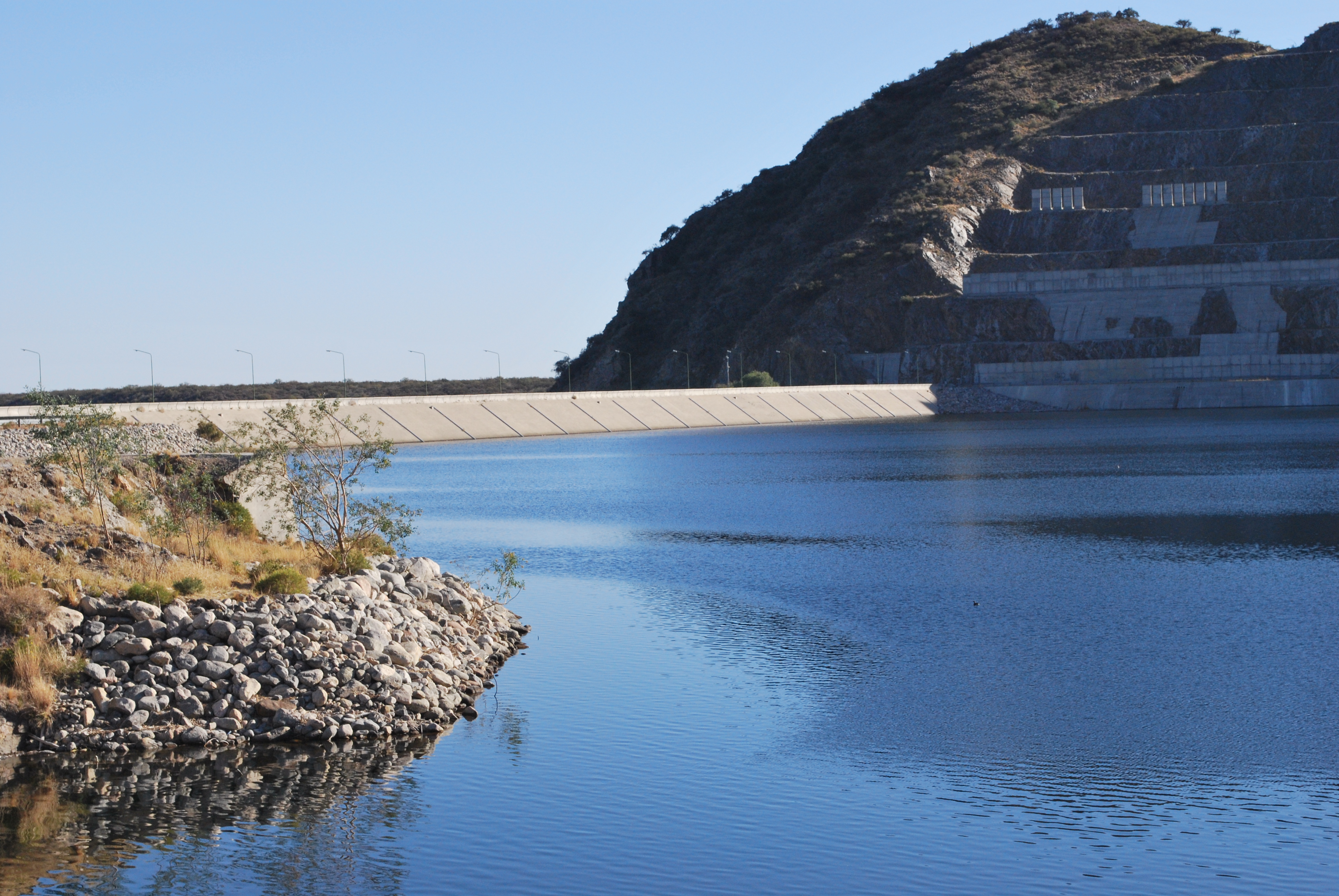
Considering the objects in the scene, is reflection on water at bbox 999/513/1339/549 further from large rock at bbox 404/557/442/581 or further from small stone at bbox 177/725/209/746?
small stone at bbox 177/725/209/746

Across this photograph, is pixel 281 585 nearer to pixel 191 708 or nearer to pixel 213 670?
pixel 213 670

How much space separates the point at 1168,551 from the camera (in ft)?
113

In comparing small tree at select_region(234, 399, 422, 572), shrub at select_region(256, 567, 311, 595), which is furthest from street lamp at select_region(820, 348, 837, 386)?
shrub at select_region(256, 567, 311, 595)

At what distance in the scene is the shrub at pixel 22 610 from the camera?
65.8 ft

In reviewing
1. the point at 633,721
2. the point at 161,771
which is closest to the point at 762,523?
the point at 633,721

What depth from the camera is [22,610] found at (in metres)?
20.2

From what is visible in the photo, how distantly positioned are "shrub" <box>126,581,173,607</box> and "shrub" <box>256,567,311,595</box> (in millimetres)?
2101

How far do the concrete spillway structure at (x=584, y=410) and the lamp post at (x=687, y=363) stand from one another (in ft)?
92.3

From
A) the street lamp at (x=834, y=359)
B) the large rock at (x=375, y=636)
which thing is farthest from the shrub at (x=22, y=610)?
the street lamp at (x=834, y=359)

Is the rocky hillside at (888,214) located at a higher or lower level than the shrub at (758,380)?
higher

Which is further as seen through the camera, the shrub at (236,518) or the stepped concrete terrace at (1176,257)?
the stepped concrete terrace at (1176,257)

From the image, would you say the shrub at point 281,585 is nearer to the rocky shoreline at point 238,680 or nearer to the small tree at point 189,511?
the rocky shoreline at point 238,680

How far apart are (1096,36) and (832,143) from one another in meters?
36.3

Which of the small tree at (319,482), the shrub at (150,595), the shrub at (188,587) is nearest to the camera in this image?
the shrub at (150,595)
